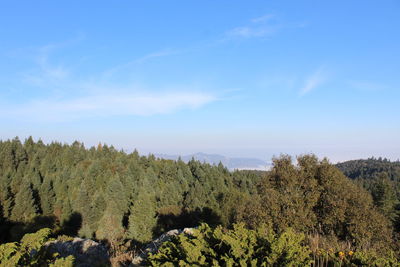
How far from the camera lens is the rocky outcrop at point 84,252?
10248mm

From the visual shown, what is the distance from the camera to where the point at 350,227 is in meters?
18.7

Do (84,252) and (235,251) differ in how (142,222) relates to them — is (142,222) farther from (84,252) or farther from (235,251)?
(235,251)

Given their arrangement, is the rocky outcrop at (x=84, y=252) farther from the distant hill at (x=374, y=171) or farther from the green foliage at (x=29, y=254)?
the distant hill at (x=374, y=171)

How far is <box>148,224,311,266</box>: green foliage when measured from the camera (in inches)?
234

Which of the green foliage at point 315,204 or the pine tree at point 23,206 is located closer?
the green foliage at point 315,204

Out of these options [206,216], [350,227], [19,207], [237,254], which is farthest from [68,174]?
[237,254]

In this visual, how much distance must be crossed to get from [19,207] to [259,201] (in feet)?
129

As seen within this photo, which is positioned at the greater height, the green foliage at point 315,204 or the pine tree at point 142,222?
the green foliage at point 315,204

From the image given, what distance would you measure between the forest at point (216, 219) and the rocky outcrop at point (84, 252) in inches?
18.8

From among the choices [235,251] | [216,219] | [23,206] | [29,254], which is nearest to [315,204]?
[235,251]

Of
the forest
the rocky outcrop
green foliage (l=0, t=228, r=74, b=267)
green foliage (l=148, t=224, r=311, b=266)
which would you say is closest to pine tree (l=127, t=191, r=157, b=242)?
the forest

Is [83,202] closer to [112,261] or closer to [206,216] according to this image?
[206,216]

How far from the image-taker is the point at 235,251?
6.12m

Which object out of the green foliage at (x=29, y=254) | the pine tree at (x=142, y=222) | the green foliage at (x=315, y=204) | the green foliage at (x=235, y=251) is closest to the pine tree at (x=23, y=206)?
the pine tree at (x=142, y=222)
